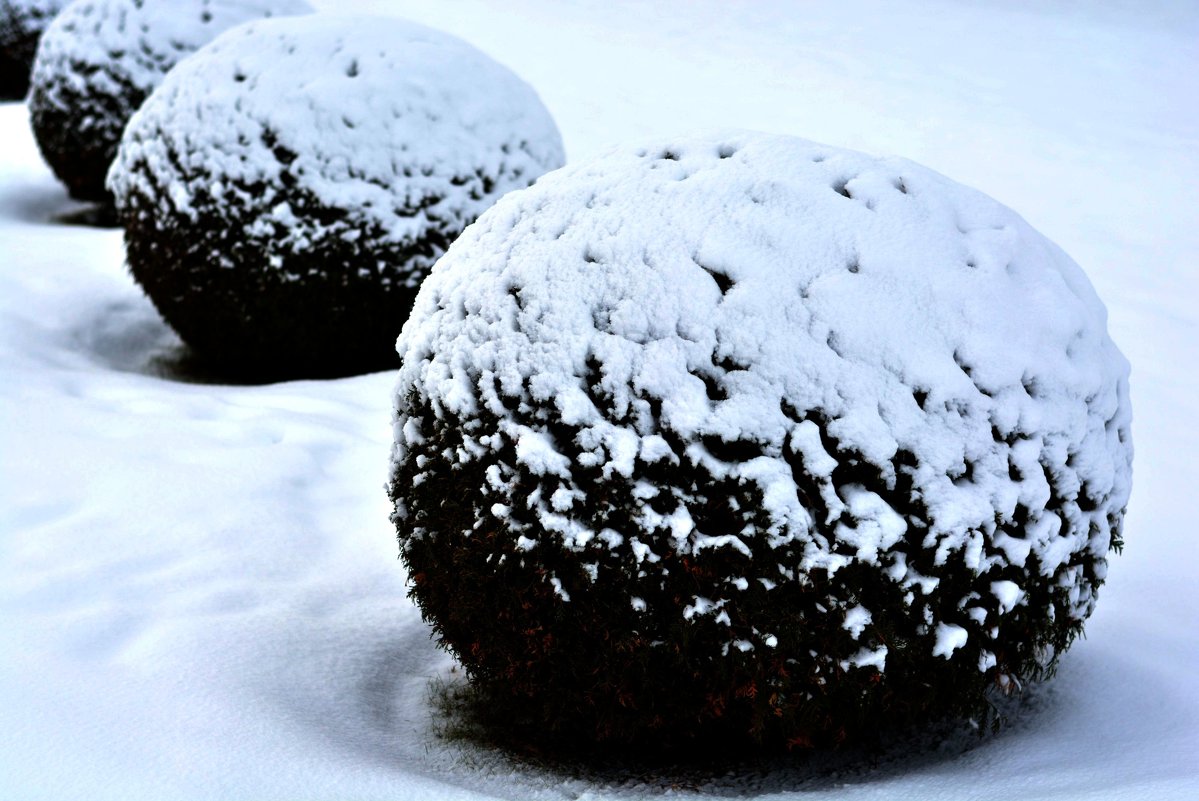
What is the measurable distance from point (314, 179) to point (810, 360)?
3222mm

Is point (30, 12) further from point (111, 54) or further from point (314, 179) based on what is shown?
point (314, 179)

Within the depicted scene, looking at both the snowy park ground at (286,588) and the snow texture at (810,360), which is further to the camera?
the snowy park ground at (286,588)

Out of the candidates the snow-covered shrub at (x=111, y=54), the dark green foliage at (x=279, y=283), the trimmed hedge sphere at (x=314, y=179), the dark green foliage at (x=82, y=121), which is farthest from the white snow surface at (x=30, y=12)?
the dark green foliage at (x=279, y=283)

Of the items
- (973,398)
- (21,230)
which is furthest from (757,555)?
(21,230)

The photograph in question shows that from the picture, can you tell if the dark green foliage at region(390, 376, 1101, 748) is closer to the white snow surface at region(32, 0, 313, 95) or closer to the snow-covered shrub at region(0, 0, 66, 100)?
the white snow surface at region(32, 0, 313, 95)

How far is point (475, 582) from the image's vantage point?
249cm

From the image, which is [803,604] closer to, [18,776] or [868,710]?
[868,710]

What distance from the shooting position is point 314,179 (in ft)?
15.8

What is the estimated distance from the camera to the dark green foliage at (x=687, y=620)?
2.23 metres

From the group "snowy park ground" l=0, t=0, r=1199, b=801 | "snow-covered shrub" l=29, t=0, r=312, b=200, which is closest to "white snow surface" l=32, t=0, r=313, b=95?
"snow-covered shrub" l=29, t=0, r=312, b=200

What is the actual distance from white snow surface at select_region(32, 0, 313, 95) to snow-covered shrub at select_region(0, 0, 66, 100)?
4.99 meters

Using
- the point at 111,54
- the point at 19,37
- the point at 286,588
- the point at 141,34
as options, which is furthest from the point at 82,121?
the point at 19,37

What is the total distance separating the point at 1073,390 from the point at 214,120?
4.01 meters

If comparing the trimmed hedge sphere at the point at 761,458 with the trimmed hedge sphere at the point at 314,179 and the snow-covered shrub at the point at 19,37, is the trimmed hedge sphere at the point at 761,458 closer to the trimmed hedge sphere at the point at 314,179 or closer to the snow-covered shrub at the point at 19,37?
the trimmed hedge sphere at the point at 314,179
